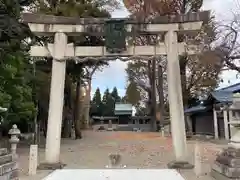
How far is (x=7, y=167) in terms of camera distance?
7.38m

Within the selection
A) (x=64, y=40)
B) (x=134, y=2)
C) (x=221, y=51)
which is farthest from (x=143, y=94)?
(x=64, y=40)

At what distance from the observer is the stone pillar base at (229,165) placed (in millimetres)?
7781

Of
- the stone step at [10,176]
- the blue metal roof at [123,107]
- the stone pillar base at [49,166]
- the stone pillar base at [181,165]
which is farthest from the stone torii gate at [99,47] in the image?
the blue metal roof at [123,107]

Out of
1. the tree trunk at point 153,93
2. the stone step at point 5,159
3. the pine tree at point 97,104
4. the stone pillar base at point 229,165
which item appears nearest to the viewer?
the stone step at point 5,159

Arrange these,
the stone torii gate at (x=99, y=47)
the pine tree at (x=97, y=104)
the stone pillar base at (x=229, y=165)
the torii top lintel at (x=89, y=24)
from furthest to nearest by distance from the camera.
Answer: the pine tree at (x=97, y=104) → the torii top lintel at (x=89, y=24) → the stone torii gate at (x=99, y=47) → the stone pillar base at (x=229, y=165)

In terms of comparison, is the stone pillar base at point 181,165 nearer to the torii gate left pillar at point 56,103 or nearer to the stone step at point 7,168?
the torii gate left pillar at point 56,103

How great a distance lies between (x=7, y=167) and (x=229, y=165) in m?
5.16

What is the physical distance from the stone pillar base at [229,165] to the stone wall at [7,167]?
508 cm

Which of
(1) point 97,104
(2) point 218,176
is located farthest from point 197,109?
(1) point 97,104

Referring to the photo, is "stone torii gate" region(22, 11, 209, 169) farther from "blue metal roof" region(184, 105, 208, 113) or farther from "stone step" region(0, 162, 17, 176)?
"blue metal roof" region(184, 105, 208, 113)

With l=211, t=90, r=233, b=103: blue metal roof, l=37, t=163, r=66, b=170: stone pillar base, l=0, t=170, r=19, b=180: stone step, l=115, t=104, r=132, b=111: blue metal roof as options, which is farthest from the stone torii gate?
l=115, t=104, r=132, b=111: blue metal roof

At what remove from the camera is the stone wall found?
7078 mm

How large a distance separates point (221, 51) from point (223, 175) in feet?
58.7

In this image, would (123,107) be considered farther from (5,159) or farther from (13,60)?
(5,159)
